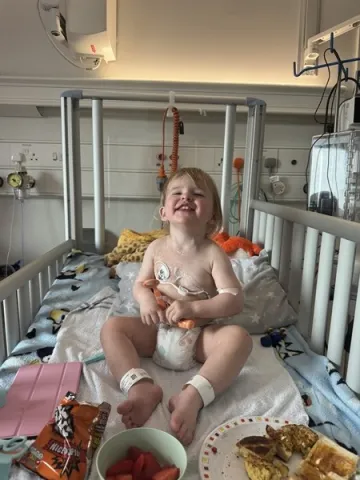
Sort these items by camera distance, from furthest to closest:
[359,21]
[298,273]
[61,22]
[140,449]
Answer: [61,22] < [359,21] < [298,273] < [140,449]

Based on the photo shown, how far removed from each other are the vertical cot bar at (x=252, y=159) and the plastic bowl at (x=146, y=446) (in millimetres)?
1153

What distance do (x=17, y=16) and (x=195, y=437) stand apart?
1.90 m

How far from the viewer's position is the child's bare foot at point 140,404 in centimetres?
69

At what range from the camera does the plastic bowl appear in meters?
0.58

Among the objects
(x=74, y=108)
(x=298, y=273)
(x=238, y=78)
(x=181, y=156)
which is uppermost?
(x=238, y=78)

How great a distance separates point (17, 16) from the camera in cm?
175

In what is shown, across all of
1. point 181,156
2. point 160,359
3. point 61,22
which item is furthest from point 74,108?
point 160,359

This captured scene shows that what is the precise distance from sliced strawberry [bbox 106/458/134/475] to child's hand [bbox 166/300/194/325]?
335mm

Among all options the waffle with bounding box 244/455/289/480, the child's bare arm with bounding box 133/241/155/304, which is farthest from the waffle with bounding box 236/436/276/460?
the child's bare arm with bounding box 133/241/155/304

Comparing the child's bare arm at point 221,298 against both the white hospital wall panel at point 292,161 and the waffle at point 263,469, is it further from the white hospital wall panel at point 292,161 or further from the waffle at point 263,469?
the white hospital wall panel at point 292,161

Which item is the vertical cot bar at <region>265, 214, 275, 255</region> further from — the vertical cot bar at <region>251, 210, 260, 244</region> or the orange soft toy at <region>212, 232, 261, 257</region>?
the vertical cot bar at <region>251, 210, 260, 244</region>

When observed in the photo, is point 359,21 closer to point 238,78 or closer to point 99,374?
point 238,78

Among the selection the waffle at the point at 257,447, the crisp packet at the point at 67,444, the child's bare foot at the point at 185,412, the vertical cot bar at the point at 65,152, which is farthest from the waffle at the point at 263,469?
the vertical cot bar at the point at 65,152

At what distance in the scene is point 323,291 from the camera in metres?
0.97
